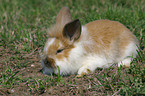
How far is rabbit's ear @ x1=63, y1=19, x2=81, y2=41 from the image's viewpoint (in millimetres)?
3590

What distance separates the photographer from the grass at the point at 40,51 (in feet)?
10.8

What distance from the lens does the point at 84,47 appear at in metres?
3.76

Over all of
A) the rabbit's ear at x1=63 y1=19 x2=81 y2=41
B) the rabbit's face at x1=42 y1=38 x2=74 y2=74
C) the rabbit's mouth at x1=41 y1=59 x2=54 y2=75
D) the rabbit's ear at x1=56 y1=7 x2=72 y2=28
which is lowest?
the rabbit's mouth at x1=41 y1=59 x2=54 y2=75

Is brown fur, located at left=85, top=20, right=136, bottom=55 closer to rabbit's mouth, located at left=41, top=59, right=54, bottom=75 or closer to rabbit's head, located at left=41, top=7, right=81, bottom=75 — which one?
rabbit's head, located at left=41, top=7, right=81, bottom=75

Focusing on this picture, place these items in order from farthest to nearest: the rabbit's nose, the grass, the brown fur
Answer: the brown fur → the rabbit's nose → the grass

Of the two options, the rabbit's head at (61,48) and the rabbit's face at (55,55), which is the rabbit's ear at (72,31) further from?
the rabbit's face at (55,55)

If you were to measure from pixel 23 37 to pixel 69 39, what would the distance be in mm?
1642

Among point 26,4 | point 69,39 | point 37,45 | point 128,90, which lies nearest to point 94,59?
point 69,39

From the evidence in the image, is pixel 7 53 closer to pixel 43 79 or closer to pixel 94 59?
pixel 43 79

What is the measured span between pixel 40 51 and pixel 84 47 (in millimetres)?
1268

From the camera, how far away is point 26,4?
6840 millimetres

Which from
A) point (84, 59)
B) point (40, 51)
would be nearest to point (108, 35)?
point (84, 59)

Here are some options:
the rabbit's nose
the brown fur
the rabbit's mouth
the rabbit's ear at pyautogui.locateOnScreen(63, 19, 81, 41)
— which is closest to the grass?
the rabbit's mouth

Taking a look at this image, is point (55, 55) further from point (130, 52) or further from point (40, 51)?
point (130, 52)
